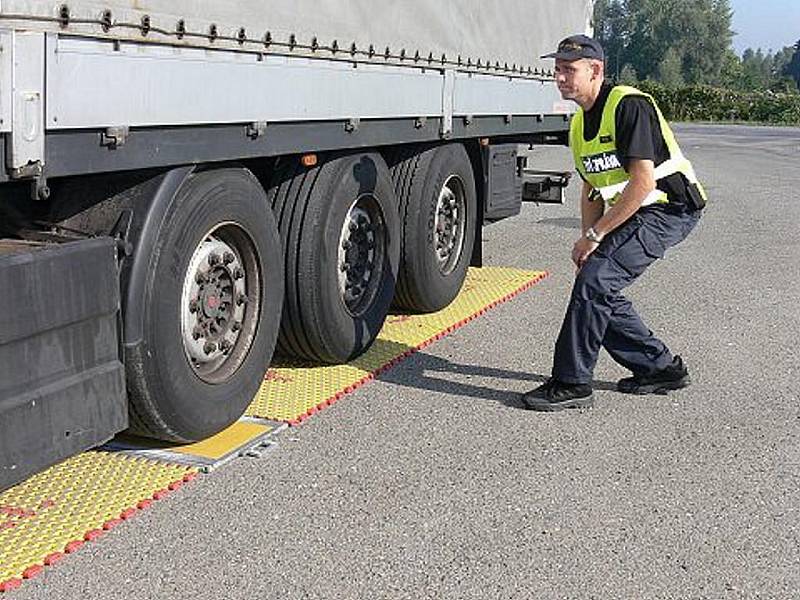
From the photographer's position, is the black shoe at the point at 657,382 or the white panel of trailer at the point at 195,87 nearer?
the white panel of trailer at the point at 195,87

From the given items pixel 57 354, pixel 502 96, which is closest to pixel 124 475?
pixel 57 354

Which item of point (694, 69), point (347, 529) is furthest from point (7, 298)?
point (694, 69)

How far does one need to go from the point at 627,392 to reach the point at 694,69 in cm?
8629

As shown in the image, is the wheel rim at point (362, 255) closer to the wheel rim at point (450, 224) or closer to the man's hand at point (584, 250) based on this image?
the wheel rim at point (450, 224)

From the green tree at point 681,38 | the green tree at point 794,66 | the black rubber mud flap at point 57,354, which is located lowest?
the black rubber mud flap at point 57,354

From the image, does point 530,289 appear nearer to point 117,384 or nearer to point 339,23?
point 339,23

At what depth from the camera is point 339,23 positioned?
197 inches

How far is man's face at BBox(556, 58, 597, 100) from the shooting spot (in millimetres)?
5184

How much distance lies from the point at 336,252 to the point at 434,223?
1.49 m

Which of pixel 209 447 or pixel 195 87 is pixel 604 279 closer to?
pixel 209 447

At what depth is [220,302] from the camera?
4676 mm

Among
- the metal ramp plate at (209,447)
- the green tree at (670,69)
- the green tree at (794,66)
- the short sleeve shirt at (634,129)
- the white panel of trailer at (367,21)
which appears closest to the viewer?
the white panel of trailer at (367,21)

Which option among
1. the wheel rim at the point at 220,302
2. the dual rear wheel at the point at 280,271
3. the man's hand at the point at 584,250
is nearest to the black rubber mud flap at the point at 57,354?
the dual rear wheel at the point at 280,271

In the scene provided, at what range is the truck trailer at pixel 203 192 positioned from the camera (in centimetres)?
338
